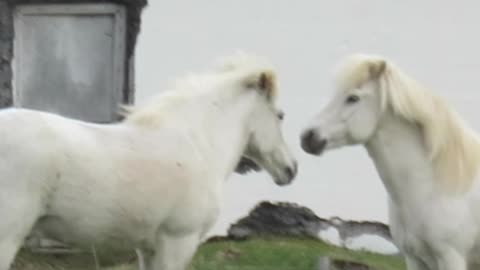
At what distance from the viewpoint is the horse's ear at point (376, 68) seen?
854 centimetres

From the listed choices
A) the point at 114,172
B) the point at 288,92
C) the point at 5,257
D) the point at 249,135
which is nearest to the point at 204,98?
A: the point at 249,135

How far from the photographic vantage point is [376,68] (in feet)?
28.0

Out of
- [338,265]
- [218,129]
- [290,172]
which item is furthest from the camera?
[338,265]

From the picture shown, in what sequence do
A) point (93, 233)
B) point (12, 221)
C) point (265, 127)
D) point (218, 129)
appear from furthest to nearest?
point (265, 127) < point (218, 129) < point (93, 233) < point (12, 221)

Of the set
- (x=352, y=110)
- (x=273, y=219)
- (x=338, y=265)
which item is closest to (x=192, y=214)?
(x=352, y=110)

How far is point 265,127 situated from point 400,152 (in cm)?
77

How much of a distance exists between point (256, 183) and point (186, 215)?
11.9 ft

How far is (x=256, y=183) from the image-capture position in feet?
37.9

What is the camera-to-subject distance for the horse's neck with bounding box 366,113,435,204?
852 centimetres

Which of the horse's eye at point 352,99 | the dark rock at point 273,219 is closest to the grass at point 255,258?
the dark rock at point 273,219

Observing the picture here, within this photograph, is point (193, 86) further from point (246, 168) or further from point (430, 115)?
point (246, 168)

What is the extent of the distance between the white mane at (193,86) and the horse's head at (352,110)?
38 cm

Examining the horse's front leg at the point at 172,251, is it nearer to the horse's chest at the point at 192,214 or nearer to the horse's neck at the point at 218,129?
the horse's chest at the point at 192,214

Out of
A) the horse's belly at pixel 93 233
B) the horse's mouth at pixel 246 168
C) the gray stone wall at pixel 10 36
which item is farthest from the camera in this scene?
the gray stone wall at pixel 10 36
